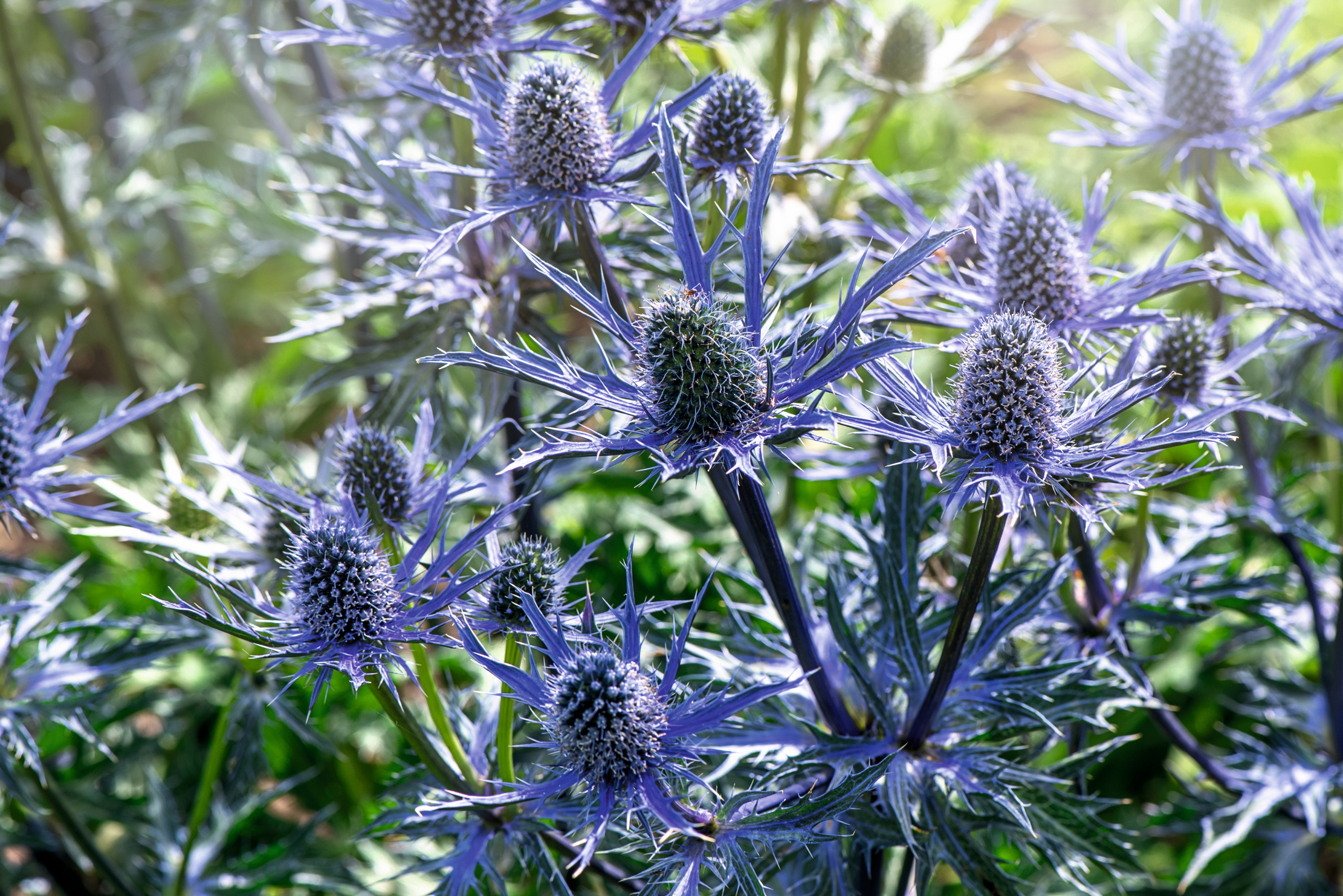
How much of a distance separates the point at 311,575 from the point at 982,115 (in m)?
4.17

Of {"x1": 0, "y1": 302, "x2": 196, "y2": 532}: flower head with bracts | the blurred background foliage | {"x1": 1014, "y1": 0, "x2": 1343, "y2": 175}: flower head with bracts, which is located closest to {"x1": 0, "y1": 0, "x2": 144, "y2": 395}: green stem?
the blurred background foliage

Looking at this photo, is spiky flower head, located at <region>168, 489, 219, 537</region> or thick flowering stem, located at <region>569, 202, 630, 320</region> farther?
spiky flower head, located at <region>168, 489, 219, 537</region>

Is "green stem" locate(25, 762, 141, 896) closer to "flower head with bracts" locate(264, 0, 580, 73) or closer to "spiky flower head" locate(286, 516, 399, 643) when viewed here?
"spiky flower head" locate(286, 516, 399, 643)

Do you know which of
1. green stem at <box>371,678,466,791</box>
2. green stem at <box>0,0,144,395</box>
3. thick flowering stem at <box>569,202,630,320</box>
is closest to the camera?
green stem at <box>371,678,466,791</box>

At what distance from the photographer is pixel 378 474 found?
3.50ft

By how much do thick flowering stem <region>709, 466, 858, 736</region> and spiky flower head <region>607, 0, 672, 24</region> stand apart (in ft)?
1.90

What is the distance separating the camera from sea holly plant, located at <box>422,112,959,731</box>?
815 millimetres

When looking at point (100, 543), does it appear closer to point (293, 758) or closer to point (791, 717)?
point (293, 758)

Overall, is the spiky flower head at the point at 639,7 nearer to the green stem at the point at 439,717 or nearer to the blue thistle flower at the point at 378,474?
the blue thistle flower at the point at 378,474

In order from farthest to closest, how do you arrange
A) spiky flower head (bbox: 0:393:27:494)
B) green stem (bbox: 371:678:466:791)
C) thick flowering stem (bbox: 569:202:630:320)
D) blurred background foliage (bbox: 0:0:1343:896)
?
blurred background foliage (bbox: 0:0:1343:896) < spiky flower head (bbox: 0:393:27:494) < thick flowering stem (bbox: 569:202:630:320) < green stem (bbox: 371:678:466:791)

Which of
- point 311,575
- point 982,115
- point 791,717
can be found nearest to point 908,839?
point 791,717

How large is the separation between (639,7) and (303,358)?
6.11 ft

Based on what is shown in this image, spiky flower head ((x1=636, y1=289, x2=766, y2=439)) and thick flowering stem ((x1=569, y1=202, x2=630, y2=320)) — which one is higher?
thick flowering stem ((x1=569, y1=202, x2=630, y2=320))

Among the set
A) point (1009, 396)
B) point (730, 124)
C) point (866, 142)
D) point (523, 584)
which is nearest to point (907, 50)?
point (866, 142)
